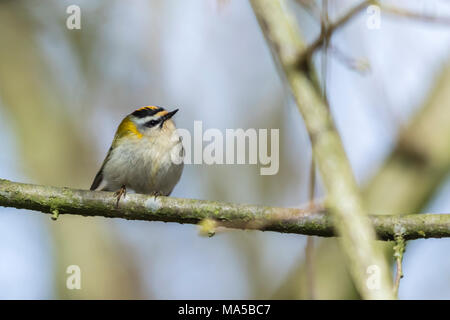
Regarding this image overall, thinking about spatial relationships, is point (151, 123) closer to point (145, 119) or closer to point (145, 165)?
point (145, 119)

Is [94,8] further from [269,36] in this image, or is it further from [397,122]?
[269,36]

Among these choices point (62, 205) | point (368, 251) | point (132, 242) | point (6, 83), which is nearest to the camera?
point (368, 251)

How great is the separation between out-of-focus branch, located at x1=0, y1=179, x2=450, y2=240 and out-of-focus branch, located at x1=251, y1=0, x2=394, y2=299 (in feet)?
5.35

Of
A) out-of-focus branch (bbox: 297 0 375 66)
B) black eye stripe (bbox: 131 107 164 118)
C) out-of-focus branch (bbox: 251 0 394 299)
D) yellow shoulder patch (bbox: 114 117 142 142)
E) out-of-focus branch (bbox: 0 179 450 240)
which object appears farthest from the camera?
black eye stripe (bbox: 131 107 164 118)

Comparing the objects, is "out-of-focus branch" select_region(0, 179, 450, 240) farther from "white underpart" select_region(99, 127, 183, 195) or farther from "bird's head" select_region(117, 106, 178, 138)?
"bird's head" select_region(117, 106, 178, 138)

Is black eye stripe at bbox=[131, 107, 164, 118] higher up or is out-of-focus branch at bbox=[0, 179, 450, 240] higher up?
black eye stripe at bbox=[131, 107, 164, 118]

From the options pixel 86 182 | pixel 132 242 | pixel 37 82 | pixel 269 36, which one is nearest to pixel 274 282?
pixel 132 242

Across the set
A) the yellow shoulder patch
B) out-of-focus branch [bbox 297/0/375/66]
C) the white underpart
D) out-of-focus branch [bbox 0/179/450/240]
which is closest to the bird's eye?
the yellow shoulder patch

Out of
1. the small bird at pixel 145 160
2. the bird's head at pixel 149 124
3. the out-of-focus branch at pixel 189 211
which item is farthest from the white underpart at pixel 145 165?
the out-of-focus branch at pixel 189 211

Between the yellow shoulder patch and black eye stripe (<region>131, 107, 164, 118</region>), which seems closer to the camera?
the yellow shoulder patch

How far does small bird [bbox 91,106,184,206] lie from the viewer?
5469 millimetres

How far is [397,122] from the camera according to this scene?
3.84 metres

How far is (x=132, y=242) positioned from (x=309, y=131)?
775cm

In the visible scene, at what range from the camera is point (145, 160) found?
5473mm
